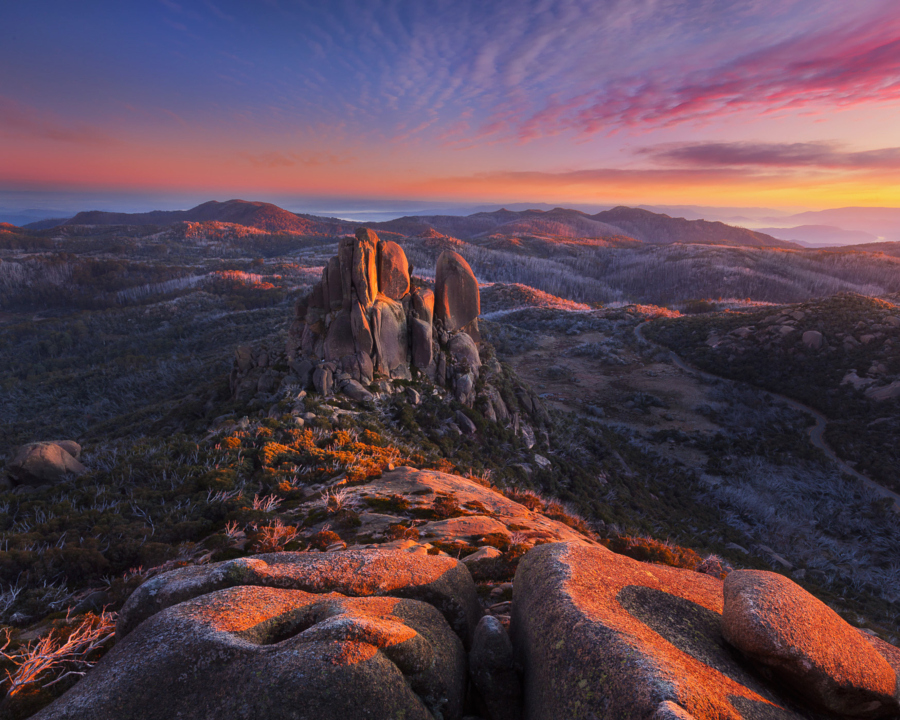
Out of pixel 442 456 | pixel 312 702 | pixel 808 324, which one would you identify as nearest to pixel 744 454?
pixel 442 456

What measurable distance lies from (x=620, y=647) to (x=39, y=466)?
15.5 metres

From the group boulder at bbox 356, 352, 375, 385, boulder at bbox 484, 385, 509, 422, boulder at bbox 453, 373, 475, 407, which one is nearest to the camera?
boulder at bbox 356, 352, 375, 385

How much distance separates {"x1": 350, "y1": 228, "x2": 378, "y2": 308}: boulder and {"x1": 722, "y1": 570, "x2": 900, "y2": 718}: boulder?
1726 centimetres

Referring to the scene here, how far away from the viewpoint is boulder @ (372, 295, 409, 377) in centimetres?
1889

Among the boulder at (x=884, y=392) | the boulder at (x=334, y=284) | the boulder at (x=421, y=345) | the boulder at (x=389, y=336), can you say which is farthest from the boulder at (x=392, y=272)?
the boulder at (x=884, y=392)

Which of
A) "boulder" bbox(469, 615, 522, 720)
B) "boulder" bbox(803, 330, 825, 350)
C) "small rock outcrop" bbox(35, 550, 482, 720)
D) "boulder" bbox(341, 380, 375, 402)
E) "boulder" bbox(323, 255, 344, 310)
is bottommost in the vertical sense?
"boulder" bbox(803, 330, 825, 350)

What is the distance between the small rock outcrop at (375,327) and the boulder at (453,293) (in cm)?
6

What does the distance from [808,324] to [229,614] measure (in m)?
55.4

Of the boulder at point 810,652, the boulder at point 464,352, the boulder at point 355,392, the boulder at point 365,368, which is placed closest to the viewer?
the boulder at point 810,652

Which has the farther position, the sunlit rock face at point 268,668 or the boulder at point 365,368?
the boulder at point 365,368

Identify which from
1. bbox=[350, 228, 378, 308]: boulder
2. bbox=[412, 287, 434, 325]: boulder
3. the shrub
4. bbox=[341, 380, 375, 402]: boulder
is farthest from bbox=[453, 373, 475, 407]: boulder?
the shrub

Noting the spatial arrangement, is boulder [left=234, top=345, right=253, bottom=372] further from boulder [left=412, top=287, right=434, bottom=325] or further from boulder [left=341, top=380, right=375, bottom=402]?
boulder [left=412, top=287, right=434, bottom=325]

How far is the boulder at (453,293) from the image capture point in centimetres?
2236

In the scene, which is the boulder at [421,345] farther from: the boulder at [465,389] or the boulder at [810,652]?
the boulder at [810,652]
